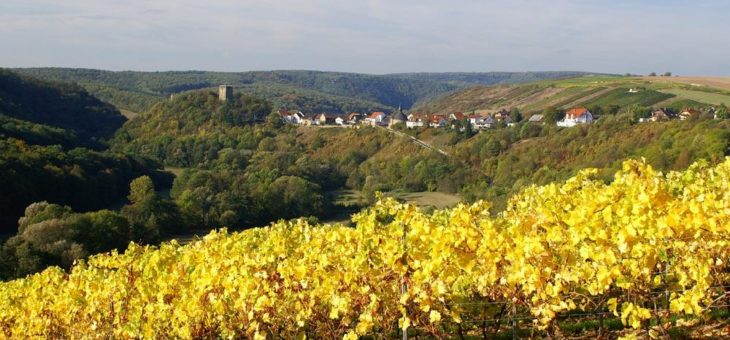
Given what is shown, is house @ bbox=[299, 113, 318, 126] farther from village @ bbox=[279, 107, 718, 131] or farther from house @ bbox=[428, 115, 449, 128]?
house @ bbox=[428, 115, 449, 128]

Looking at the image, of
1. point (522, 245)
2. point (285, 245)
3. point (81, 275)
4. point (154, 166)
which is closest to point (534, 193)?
point (522, 245)

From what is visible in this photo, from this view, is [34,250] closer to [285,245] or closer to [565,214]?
[285,245]

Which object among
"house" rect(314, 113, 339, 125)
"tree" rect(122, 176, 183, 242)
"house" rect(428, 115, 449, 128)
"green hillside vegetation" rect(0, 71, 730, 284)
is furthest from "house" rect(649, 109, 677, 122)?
"house" rect(314, 113, 339, 125)

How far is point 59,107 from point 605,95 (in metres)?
96.4

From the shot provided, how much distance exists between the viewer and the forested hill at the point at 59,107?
313ft

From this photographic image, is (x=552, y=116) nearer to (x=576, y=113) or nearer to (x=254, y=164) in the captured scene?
(x=576, y=113)

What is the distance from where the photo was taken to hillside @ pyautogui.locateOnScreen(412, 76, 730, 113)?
98250 millimetres

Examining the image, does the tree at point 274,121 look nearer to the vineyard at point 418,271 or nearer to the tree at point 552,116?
the tree at point 552,116

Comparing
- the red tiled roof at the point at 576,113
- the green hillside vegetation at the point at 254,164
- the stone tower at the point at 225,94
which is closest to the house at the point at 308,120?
the green hillside vegetation at the point at 254,164

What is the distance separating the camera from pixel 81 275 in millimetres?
10281

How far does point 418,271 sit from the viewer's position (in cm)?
644

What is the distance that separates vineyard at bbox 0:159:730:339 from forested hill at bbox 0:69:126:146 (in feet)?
283

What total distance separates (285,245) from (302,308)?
3.68 feet

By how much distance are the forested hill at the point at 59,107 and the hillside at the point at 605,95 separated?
79.7m
